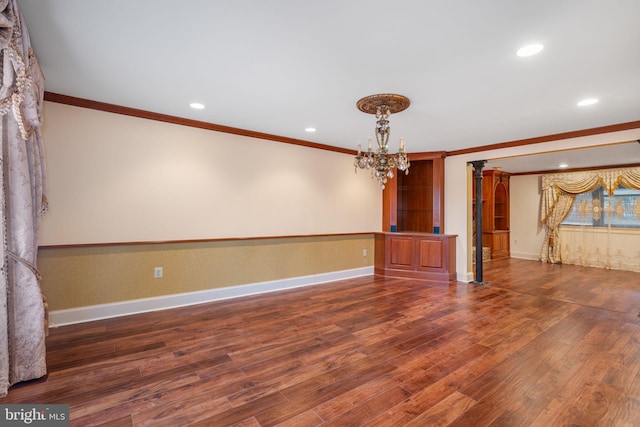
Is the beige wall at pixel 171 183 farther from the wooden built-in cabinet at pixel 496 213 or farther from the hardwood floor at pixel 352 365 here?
the wooden built-in cabinet at pixel 496 213

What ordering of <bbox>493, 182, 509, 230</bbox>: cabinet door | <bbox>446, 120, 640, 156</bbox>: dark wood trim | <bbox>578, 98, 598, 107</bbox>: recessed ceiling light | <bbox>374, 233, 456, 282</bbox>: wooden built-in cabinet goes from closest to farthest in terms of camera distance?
<bbox>578, 98, 598, 107</bbox>: recessed ceiling light, <bbox>446, 120, 640, 156</bbox>: dark wood trim, <bbox>374, 233, 456, 282</bbox>: wooden built-in cabinet, <bbox>493, 182, 509, 230</bbox>: cabinet door

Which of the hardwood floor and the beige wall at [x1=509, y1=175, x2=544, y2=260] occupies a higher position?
the beige wall at [x1=509, y1=175, x2=544, y2=260]

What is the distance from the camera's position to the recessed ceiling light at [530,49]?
2.01 m

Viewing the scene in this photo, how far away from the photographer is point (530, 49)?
80.6 inches

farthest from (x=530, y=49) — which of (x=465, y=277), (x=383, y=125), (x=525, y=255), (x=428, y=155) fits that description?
(x=525, y=255)

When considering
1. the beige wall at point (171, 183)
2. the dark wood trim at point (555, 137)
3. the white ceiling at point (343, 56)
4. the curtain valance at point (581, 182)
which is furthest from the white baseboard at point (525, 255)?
the beige wall at point (171, 183)

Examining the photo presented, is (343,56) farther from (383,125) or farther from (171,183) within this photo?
(171,183)

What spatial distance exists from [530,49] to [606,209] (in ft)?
23.0

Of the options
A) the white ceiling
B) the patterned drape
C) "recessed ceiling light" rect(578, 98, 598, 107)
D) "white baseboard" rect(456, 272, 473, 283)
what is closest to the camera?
the white ceiling

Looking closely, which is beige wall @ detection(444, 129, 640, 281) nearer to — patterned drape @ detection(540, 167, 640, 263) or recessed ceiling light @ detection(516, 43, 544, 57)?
recessed ceiling light @ detection(516, 43, 544, 57)

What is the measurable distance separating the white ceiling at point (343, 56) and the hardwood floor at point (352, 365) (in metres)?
2.38

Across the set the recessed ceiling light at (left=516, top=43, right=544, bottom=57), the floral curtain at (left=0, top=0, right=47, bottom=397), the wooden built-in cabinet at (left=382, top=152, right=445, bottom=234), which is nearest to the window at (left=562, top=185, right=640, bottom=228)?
the wooden built-in cabinet at (left=382, top=152, right=445, bottom=234)

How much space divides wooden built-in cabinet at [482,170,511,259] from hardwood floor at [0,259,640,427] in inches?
148

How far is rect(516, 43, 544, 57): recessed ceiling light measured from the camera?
201 cm
